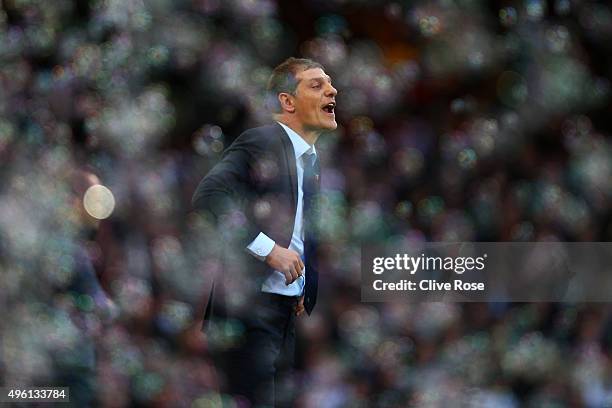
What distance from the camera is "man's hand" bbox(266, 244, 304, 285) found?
2916 mm

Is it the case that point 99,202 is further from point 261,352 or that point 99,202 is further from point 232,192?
point 261,352

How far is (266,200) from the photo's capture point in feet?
10.0

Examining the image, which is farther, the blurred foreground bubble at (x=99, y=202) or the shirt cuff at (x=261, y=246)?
the blurred foreground bubble at (x=99, y=202)

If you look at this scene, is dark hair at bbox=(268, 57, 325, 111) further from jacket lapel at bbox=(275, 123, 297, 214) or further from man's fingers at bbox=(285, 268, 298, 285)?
man's fingers at bbox=(285, 268, 298, 285)

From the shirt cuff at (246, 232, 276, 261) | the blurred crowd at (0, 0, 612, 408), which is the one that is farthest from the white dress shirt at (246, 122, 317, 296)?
the blurred crowd at (0, 0, 612, 408)

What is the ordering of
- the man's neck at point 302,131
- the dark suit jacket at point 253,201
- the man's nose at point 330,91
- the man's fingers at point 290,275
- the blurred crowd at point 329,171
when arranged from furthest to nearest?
1. the blurred crowd at point 329,171
2. the man's nose at point 330,91
3. the man's neck at point 302,131
4. the dark suit jacket at point 253,201
5. the man's fingers at point 290,275

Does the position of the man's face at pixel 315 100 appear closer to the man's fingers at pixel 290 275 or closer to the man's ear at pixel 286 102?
the man's ear at pixel 286 102

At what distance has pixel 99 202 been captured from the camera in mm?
3398

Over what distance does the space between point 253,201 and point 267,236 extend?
11 centimetres

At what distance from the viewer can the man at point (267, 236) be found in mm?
2967

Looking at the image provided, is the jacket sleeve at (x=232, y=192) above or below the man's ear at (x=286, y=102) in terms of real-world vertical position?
below

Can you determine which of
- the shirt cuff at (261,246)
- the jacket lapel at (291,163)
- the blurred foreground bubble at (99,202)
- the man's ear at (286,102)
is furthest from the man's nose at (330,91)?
the blurred foreground bubble at (99,202)

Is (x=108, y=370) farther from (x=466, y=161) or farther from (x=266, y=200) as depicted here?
(x=466, y=161)

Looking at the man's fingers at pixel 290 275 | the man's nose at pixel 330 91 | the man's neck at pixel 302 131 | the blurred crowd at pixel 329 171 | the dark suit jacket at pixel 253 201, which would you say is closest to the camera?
the man's fingers at pixel 290 275
